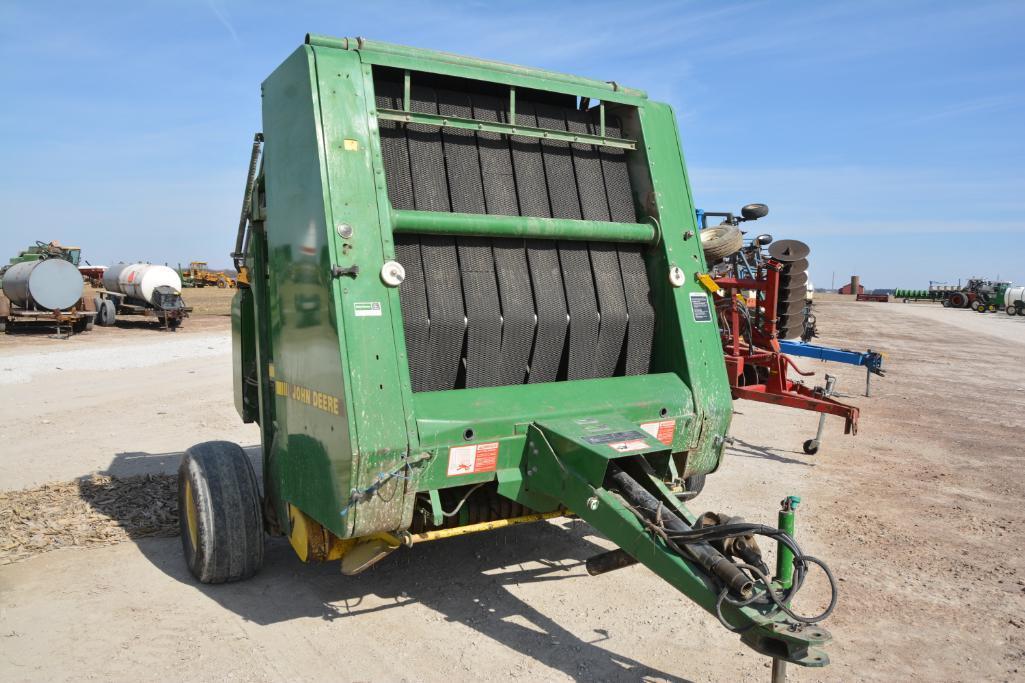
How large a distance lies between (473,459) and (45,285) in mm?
21405

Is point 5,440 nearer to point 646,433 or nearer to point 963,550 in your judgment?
point 646,433

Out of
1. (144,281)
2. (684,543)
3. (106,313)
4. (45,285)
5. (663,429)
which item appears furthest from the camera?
(144,281)

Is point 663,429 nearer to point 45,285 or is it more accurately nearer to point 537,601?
point 537,601

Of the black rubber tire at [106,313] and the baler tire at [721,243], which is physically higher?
the baler tire at [721,243]

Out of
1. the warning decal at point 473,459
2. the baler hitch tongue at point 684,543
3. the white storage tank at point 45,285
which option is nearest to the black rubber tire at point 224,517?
the warning decal at point 473,459

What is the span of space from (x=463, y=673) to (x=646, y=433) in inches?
58.6

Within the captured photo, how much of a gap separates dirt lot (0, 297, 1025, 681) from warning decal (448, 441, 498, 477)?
3.01 feet

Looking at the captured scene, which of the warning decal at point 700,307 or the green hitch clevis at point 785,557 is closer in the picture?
the green hitch clevis at point 785,557

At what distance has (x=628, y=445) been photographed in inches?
149

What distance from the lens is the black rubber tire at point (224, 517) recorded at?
446 centimetres

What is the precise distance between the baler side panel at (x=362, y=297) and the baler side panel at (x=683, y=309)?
Answer: 1748 mm

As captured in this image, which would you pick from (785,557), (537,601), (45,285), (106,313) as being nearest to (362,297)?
(537,601)

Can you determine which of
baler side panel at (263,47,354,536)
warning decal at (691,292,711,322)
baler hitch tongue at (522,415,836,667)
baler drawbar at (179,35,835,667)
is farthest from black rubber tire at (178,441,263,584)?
warning decal at (691,292,711,322)

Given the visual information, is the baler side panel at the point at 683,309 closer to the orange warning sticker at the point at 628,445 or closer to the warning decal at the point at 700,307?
the warning decal at the point at 700,307
